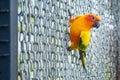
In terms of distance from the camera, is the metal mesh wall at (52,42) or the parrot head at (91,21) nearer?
the metal mesh wall at (52,42)

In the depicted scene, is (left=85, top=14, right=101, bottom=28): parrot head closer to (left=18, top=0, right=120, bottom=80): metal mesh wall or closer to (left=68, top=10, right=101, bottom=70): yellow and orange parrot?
(left=68, top=10, right=101, bottom=70): yellow and orange parrot

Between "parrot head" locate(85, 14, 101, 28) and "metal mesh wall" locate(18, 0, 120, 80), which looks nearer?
"metal mesh wall" locate(18, 0, 120, 80)

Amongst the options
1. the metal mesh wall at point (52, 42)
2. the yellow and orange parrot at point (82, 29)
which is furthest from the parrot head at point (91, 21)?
the metal mesh wall at point (52, 42)

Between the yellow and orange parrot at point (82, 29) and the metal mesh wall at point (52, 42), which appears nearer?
the metal mesh wall at point (52, 42)

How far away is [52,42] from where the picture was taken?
1229mm

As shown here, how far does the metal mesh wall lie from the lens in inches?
38.5

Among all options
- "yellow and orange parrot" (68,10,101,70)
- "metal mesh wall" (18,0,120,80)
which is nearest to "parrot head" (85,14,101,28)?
"yellow and orange parrot" (68,10,101,70)

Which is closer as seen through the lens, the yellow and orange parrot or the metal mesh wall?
the metal mesh wall


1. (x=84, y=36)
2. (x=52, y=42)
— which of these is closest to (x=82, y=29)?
(x=84, y=36)

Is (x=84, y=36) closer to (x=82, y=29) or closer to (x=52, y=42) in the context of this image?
(x=82, y=29)

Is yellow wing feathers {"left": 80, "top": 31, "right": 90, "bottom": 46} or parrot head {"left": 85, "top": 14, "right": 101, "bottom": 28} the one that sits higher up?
parrot head {"left": 85, "top": 14, "right": 101, "bottom": 28}

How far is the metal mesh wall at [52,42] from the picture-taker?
0.98 m

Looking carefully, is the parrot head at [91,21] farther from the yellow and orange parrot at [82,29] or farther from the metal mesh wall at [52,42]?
the metal mesh wall at [52,42]

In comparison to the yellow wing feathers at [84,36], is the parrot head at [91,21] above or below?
above
